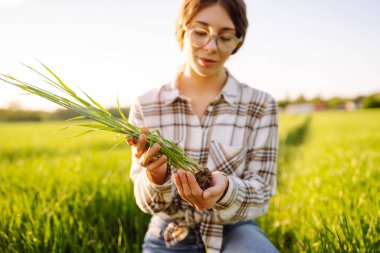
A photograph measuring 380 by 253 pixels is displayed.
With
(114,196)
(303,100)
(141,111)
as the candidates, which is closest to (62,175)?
(114,196)

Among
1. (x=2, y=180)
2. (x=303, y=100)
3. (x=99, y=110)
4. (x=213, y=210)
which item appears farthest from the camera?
→ (x=303, y=100)

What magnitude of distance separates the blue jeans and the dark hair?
1069 mm

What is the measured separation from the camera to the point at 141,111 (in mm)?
1982

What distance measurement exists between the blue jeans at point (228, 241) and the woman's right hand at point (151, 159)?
43cm

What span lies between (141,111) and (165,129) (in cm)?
18

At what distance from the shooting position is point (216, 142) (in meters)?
1.89

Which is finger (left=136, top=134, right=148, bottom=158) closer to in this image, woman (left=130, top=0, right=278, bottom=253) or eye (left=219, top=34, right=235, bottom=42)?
woman (left=130, top=0, right=278, bottom=253)

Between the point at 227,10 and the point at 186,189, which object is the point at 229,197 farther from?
the point at 227,10

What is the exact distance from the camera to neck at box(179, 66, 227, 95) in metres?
2.05

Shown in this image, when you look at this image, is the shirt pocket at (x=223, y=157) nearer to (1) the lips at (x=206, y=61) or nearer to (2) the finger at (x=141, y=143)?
(1) the lips at (x=206, y=61)

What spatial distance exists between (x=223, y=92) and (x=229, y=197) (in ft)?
2.16

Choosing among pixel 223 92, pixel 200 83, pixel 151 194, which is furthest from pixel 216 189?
pixel 200 83

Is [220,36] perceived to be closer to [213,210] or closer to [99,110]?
[99,110]

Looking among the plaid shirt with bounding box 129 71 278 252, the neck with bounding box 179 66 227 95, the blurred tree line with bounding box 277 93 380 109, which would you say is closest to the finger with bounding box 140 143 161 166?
the plaid shirt with bounding box 129 71 278 252
